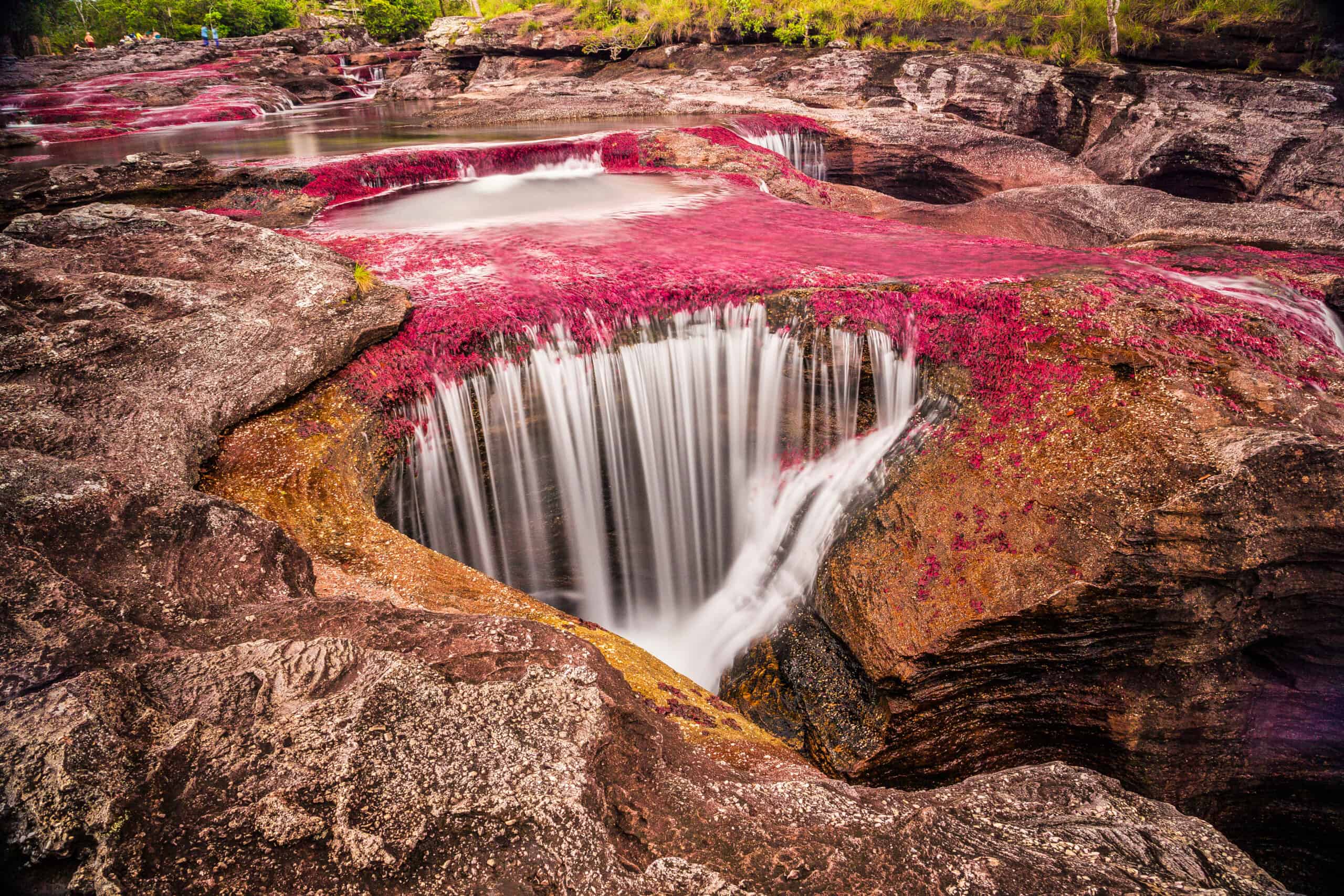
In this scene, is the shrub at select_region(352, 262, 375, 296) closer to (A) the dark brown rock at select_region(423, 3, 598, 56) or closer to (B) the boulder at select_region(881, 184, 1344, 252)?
(B) the boulder at select_region(881, 184, 1344, 252)

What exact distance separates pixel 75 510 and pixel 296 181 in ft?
31.2

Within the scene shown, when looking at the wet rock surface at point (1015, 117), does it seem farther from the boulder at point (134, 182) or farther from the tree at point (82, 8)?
the tree at point (82, 8)

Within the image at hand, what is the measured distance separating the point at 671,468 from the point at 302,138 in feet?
53.5

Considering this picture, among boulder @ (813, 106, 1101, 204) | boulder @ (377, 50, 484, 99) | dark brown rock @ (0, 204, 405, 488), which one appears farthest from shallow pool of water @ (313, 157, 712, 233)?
boulder @ (377, 50, 484, 99)

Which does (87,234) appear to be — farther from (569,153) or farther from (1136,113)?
(1136,113)

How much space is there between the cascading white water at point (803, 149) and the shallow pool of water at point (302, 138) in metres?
2.44

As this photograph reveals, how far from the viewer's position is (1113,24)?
17.0m

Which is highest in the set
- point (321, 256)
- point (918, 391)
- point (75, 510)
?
point (321, 256)

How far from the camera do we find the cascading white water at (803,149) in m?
15.6

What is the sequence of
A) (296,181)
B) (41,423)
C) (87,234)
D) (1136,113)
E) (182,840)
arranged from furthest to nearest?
1. (1136,113)
2. (296,181)
3. (87,234)
4. (41,423)
5. (182,840)

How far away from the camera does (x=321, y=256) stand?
6145 millimetres

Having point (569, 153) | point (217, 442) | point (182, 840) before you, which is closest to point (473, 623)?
point (182, 840)

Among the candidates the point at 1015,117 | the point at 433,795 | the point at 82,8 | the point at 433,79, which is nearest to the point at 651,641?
the point at 433,795

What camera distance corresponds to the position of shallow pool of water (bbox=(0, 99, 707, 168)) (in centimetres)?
1434
